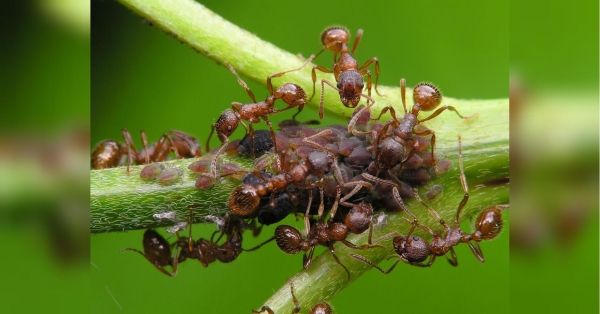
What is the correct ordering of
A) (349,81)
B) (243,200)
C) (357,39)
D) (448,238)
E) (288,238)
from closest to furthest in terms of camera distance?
(243,200) < (349,81) < (288,238) < (448,238) < (357,39)

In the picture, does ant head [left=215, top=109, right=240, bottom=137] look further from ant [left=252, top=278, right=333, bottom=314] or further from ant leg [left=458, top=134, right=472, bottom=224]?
ant leg [left=458, top=134, right=472, bottom=224]

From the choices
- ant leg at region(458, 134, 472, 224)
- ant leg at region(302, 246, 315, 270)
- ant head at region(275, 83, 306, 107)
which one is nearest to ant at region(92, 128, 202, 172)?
ant head at region(275, 83, 306, 107)

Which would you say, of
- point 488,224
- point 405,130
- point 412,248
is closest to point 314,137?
point 405,130

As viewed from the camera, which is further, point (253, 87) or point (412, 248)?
point (253, 87)

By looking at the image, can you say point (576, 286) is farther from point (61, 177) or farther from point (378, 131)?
→ point (378, 131)

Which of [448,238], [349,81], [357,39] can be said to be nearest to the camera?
[349,81]

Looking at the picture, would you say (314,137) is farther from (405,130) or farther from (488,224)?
(488,224)

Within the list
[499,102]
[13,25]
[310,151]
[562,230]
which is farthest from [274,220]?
[13,25]

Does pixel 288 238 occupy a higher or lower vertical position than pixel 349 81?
lower
